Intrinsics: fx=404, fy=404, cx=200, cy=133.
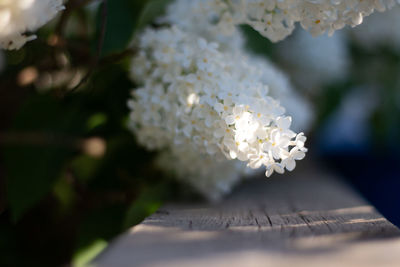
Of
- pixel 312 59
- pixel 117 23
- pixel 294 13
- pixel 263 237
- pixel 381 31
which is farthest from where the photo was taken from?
pixel 381 31

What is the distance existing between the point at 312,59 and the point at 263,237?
77 centimetres

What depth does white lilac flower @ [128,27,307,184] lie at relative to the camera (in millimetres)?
397

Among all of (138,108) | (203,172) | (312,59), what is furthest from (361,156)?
(138,108)

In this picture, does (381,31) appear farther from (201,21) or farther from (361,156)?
(201,21)

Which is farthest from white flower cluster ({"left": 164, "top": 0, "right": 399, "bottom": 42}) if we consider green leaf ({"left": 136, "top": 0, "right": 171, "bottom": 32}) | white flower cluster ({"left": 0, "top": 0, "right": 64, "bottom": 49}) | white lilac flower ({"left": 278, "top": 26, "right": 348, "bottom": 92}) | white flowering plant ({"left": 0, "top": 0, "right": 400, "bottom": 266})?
white lilac flower ({"left": 278, "top": 26, "right": 348, "bottom": 92})

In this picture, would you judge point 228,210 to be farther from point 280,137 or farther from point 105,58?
point 105,58

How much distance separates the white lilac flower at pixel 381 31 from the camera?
1155mm

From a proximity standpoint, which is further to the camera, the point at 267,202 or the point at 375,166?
the point at 375,166

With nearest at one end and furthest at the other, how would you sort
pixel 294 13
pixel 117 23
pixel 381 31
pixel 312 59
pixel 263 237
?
pixel 263 237
pixel 294 13
pixel 117 23
pixel 312 59
pixel 381 31

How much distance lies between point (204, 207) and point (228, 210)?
0.05 m

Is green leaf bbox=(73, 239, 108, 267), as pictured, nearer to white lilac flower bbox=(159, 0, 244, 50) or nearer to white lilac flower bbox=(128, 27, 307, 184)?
white lilac flower bbox=(128, 27, 307, 184)

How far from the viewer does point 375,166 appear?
1.06 meters

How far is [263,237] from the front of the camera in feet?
1.09

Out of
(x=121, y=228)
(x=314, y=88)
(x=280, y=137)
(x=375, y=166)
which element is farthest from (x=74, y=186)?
(x=375, y=166)
